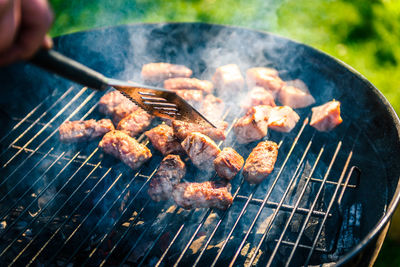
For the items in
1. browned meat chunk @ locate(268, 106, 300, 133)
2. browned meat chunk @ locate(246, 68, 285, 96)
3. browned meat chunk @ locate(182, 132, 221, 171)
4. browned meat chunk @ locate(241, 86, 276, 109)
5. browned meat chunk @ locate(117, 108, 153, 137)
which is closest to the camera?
browned meat chunk @ locate(182, 132, 221, 171)

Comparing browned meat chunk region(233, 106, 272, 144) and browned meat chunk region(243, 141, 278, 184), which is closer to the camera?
browned meat chunk region(243, 141, 278, 184)

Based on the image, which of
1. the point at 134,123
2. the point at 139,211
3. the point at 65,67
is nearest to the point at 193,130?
the point at 134,123

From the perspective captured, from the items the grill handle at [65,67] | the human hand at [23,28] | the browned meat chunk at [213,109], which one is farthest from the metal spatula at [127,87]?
the browned meat chunk at [213,109]

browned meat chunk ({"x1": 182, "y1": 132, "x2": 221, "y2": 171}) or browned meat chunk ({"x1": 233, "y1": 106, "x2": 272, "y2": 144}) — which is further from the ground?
browned meat chunk ({"x1": 233, "y1": 106, "x2": 272, "y2": 144})

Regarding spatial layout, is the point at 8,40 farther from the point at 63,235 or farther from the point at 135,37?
the point at 135,37

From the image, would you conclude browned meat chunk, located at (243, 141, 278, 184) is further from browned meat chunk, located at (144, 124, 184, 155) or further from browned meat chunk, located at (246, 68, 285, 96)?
browned meat chunk, located at (246, 68, 285, 96)

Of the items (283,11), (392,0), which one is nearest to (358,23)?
(392,0)

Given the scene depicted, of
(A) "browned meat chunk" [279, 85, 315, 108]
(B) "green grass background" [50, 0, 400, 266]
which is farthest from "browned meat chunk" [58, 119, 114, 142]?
(B) "green grass background" [50, 0, 400, 266]
